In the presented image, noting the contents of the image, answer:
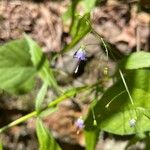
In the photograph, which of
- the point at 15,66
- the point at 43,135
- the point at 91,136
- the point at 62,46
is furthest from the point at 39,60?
the point at 62,46

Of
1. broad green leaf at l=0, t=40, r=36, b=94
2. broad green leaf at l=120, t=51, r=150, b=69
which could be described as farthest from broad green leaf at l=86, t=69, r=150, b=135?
broad green leaf at l=0, t=40, r=36, b=94

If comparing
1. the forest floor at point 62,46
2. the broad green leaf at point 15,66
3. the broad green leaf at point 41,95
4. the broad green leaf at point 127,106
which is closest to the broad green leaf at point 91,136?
the broad green leaf at point 127,106

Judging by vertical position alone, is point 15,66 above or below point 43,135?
above

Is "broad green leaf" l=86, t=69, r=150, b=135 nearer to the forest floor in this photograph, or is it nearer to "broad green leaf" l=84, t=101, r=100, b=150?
"broad green leaf" l=84, t=101, r=100, b=150

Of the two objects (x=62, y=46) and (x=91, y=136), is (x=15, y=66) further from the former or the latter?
(x=62, y=46)

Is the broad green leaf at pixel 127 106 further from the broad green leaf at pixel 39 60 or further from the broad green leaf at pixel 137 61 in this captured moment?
the broad green leaf at pixel 39 60

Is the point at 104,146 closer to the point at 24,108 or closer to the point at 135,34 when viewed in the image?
the point at 24,108
